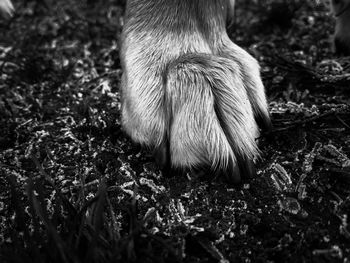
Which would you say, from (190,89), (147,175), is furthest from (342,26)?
(147,175)

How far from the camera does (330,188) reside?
133cm

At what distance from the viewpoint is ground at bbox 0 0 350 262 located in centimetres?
117

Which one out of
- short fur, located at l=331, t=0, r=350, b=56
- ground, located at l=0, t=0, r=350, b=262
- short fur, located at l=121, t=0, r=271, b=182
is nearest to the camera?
ground, located at l=0, t=0, r=350, b=262

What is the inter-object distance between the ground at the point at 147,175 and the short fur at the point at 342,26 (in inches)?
3.8

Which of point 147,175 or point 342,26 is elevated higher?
point 342,26

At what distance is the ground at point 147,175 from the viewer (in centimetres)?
117

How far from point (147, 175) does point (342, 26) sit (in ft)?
4.00

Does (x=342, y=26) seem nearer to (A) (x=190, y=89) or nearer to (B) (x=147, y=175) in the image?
(A) (x=190, y=89)

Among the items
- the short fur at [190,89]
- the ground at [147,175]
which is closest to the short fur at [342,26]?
the ground at [147,175]

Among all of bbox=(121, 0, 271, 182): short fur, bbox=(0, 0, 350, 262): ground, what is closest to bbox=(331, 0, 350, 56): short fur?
bbox=(0, 0, 350, 262): ground

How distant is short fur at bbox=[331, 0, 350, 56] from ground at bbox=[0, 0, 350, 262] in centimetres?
10

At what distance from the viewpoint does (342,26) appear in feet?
6.48

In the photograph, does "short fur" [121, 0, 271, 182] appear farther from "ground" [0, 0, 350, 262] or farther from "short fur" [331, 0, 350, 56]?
"short fur" [331, 0, 350, 56]

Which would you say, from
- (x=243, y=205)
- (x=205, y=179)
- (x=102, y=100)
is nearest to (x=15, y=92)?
(x=102, y=100)
